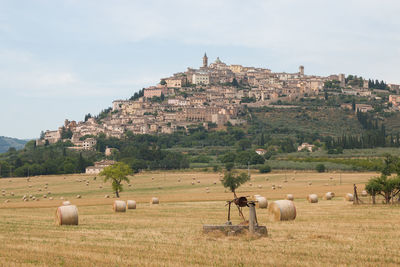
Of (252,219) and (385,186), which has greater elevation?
(252,219)

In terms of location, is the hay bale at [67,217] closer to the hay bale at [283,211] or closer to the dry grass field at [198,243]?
the dry grass field at [198,243]

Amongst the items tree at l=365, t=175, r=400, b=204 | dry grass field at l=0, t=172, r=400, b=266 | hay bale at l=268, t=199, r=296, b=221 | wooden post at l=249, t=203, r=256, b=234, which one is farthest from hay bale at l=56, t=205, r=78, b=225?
tree at l=365, t=175, r=400, b=204

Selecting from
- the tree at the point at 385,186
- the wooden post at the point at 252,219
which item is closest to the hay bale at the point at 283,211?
the wooden post at the point at 252,219

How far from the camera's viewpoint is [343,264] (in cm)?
1310

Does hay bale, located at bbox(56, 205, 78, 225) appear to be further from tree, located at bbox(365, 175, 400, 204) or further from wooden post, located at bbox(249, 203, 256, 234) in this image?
tree, located at bbox(365, 175, 400, 204)

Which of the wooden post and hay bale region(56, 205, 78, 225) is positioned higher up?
the wooden post

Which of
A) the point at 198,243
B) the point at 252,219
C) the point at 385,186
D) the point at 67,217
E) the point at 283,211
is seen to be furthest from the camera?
the point at 385,186

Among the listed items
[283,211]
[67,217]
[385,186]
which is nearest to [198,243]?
[283,211]

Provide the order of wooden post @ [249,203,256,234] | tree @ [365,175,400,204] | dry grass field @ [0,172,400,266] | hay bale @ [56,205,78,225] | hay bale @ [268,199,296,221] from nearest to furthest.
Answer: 1. dry grass field @ [0,172,400,266]
2. wooden post @ [249,203,256,234]
3. hay bale @ [56,205,78,225]
4. hay bale @ [268,199,296,221]
5. tree @ [365,175,400,204]

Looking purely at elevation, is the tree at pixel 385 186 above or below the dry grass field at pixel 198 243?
above

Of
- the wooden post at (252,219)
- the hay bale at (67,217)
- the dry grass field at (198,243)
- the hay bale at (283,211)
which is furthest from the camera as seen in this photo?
the hay bale at (283,211)

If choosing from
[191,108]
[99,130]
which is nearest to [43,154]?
[99,130]

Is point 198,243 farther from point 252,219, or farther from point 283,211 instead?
point 283,211

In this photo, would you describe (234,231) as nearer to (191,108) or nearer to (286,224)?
(286,224)
